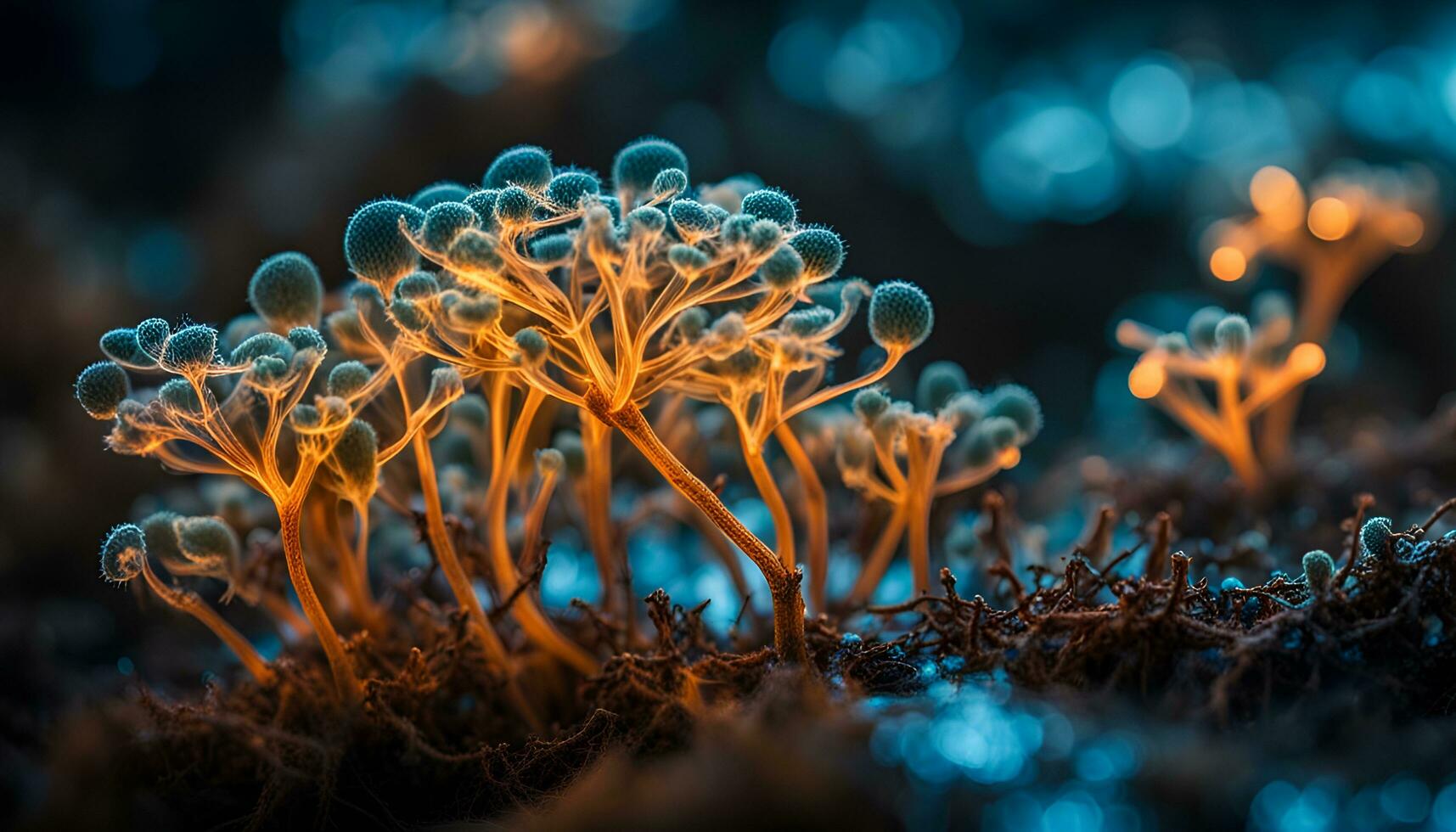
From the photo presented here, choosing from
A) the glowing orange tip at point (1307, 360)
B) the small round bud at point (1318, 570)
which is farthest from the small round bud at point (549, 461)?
Result: the glowing orange tip at point (1307, 360)

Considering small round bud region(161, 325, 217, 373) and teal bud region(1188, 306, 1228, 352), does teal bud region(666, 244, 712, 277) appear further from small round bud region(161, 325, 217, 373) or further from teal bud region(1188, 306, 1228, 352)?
teal bud region(1188, 306, 1228, 352)

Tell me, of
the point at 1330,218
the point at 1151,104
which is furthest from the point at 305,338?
the point at 1151,104

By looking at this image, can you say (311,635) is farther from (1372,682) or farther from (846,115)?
(846,115)

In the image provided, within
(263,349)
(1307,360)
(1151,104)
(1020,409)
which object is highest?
(1151,104)

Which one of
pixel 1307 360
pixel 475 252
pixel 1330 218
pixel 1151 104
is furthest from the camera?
pixel 1151 104

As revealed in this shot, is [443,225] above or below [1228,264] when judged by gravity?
below

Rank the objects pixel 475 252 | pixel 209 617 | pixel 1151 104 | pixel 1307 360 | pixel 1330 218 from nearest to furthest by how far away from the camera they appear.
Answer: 1. pixel 475 252
2. pixel 209 617
3. pixel 1307 360
4. pixel 1330 218
5. pixel 1151 104

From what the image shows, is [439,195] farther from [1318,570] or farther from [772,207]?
[1318,570]
